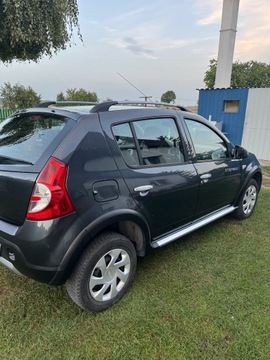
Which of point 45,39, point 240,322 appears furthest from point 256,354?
point 45,39

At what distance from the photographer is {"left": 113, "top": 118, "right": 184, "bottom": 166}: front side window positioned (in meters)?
2.29

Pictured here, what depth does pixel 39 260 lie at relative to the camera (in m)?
1.86

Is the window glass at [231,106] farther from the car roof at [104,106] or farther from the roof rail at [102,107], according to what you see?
the roof rail at [102,107]

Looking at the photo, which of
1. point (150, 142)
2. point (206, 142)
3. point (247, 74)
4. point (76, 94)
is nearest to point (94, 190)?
point (150, 142)

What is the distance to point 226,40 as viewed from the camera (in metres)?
11.7

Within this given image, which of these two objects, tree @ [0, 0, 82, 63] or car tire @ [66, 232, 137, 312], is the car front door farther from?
tree @ [0, 0, 82, 63]

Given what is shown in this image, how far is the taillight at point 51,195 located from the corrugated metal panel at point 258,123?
9.91 m

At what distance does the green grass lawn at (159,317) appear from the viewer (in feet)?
6.19

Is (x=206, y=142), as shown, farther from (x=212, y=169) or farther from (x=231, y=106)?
(x=231, y=106)

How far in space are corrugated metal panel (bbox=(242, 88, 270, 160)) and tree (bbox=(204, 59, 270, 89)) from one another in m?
19.3

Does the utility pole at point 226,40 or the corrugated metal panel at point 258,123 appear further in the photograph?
the utility pole at point 226,40

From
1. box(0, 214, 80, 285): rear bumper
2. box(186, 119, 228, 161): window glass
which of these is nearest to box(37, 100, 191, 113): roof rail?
box(186, 119, 228, 161): window glass

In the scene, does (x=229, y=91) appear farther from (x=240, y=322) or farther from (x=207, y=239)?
(x=240, y=322)

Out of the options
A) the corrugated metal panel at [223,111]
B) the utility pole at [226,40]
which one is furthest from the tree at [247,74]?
the corrugated metal panel at [223,111]
